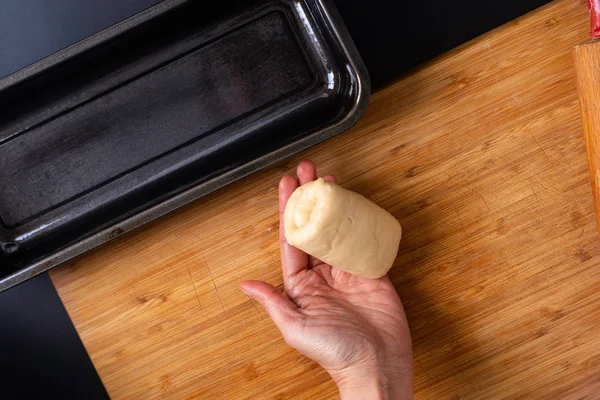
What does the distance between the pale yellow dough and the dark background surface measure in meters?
0.44

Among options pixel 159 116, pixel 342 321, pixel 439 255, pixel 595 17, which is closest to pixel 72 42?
pixel 159 116

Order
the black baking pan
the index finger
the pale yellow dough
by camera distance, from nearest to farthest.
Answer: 1. the pale yellow dough
2. the index finger
3. the black baking pan

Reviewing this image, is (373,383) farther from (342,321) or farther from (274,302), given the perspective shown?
(274,302)

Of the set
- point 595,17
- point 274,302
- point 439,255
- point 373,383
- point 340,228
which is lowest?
point 373,383

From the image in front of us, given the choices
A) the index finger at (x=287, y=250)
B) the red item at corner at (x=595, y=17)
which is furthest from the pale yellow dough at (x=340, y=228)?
the red item at corner at (x=595, y=17)

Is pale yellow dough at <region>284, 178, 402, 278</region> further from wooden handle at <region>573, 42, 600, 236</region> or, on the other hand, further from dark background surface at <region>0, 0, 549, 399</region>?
wooden handle at <region>573, 42, 600, 236</region>

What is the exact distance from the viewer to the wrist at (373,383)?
4.68 feet

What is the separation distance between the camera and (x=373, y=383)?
56.2 inches

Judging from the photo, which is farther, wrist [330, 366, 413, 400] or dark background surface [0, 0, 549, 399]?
dark background surface [0, 0, 549, 399]

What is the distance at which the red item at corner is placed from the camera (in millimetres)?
1388

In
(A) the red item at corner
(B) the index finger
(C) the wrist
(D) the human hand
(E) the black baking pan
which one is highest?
(E) the black baking pan

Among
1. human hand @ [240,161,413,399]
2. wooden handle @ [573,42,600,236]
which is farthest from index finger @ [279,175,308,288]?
wooden handle @ [573,42,600,236]

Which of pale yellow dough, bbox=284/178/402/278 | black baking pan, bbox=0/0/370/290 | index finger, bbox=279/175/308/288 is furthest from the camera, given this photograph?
black baking pan, bbox=0/0/370/290

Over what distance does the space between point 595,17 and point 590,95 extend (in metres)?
0.21
